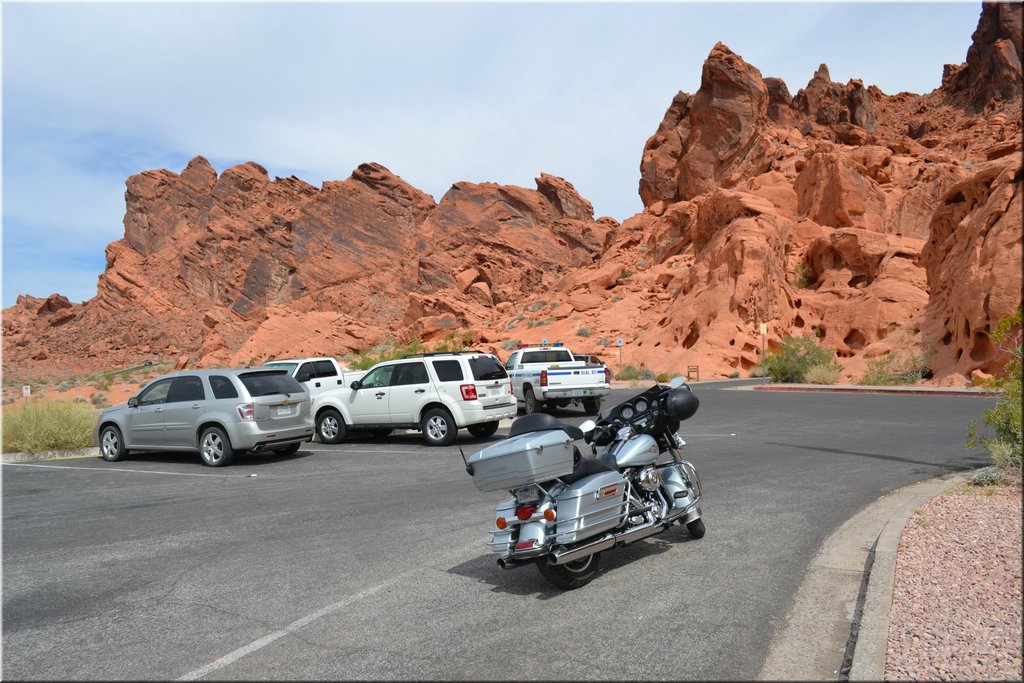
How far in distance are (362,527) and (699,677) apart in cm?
443

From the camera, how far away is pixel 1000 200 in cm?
2952

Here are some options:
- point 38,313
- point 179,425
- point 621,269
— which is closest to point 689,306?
point 621,269

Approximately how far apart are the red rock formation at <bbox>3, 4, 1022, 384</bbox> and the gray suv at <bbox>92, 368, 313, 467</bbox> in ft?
77.1

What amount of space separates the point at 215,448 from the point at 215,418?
0.53 meters

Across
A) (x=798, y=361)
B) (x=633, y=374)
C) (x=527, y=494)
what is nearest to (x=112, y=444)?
(x=527, y=494)

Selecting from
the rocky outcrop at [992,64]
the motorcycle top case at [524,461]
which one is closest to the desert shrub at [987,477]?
the motorcycle top case at [524,461]

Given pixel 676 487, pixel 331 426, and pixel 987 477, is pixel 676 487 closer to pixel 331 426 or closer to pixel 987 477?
pixel 987 477

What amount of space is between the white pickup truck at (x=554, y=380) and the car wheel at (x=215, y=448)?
8.47 metres

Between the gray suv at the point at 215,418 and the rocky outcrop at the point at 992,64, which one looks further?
the rocky outcrop at the point at 992,64

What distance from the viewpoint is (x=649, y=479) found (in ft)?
19.9

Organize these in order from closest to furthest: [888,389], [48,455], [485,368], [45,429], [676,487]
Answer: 1. [676,487]
2. [485,368]
3. [48,455]
4. [45,429]
5. [888,389]

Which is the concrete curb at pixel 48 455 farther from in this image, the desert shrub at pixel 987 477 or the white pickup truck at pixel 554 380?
the desert shrub at pixel 987 477

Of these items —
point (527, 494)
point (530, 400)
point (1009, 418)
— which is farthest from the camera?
point (530, 400)

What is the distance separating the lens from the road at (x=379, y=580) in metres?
4.25
